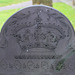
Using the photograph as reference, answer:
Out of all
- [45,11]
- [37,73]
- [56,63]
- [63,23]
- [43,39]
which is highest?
[45,11]

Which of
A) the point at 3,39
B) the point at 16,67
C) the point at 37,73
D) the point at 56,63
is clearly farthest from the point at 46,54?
the point at 3,39

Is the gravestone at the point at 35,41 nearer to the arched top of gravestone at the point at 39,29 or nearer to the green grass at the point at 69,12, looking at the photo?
the arched top of gravestone at the point at 39,29

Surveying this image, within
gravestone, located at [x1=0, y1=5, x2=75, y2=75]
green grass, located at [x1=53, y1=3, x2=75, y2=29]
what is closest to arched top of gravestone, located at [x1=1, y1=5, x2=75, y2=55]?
gravestone, located at [x1=0, y1=5, x2=75, y2=75]

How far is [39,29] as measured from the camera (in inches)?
74.2

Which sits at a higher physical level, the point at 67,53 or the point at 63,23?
the point at 63,23

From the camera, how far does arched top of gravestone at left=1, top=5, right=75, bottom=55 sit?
1.79m

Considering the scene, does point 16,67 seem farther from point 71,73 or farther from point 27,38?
point 71,73

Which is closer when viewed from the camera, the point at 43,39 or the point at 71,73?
the point at 43,39

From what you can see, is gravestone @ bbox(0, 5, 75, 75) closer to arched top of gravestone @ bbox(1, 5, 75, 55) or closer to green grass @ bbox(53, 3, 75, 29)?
arched top of gravestone @ bbox(1, 5, 75, 55)

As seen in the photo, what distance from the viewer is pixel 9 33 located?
1.90 meters

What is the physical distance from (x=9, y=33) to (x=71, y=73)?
3.38ft

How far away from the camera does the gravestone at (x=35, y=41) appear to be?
1814 millimetres

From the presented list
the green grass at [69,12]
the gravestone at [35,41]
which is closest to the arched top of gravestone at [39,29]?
the gravestone at [35,41]

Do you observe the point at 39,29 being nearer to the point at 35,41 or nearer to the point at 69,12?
the point at 35,41
